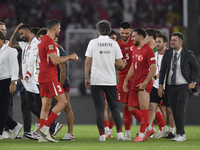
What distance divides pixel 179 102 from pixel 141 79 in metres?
0.78

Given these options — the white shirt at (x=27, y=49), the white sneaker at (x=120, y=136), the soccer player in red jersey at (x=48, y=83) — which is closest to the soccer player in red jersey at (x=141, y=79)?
the white sneaker at (x=120, y=136)

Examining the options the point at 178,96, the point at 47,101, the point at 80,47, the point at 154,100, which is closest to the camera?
the point at 47,101

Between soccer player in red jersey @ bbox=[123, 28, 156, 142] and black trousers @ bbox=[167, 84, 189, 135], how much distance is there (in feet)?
1.58

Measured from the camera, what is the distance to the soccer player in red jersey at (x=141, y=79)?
6.24m

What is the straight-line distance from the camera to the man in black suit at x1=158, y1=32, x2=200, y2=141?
21.1 ft

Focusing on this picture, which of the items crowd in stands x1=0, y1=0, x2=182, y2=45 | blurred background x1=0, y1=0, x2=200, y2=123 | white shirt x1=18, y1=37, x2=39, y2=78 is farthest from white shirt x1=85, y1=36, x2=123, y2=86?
crowd in stands x1=0, y1=0, x2=182, y2=45

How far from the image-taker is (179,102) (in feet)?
21.2

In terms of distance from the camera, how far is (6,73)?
659 centimetres

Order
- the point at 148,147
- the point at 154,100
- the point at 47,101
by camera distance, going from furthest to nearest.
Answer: the point at 154,100 < the point at 47,101 < the point at 148,147

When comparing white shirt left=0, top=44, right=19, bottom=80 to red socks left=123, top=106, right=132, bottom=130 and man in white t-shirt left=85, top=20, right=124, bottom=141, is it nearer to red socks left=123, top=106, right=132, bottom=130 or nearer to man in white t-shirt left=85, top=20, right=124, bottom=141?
man in white t-shirt left=85, top=20, right=124, bottom=141

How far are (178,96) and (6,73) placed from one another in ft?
9.95

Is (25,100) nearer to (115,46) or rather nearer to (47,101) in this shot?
(47,101)

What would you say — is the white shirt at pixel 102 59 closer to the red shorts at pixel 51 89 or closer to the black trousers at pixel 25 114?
the red shorts at pixel 51 89

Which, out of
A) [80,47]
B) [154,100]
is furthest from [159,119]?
[80,47]
